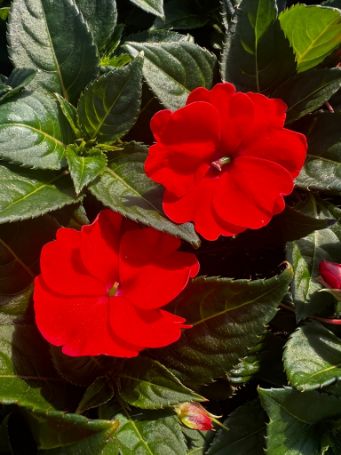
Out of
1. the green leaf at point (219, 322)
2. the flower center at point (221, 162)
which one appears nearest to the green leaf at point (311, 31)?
the flower center at point (221, 162)

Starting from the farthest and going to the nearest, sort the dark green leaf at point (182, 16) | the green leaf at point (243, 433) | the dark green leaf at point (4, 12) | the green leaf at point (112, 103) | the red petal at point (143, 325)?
the dark green leaf at point (182, 16), the dark green leaf at point (4, 12), the green leaf at point (243, 433), the green leaf at point (112, 103), the red petal at point (143, 325)

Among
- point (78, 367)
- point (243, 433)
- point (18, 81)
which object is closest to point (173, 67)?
point (18, 81)

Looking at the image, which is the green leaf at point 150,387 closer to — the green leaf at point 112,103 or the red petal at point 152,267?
the red petal at point 152,267

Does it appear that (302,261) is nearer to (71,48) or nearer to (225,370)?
(225,370)

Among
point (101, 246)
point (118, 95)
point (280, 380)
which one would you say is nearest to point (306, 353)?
point (280, 380)

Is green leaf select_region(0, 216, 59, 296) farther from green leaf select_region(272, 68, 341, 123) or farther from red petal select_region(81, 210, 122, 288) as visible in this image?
green leaf select_region(272, 68, 341, 123)

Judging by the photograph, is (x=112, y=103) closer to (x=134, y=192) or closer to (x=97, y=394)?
(x=134, y=192)
